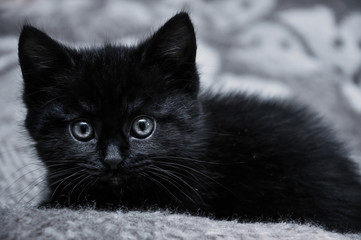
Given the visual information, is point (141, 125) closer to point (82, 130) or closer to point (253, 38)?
point (82, 130)

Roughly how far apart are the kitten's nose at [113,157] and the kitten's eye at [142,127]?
92 millimetres

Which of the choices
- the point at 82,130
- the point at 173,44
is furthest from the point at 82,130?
the point at 173,44

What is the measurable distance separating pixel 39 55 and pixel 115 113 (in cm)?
33

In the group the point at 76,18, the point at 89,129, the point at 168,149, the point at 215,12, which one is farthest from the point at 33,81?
the point at 215,12

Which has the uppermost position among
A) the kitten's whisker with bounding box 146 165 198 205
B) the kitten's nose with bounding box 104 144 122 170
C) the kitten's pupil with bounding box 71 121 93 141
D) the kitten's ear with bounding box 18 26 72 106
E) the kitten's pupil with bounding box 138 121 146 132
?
the kitten's ear with bounding box 18 26 72 106

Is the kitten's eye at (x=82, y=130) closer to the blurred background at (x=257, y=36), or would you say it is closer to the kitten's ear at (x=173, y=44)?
the kitten's ear at (x=173, y=44)

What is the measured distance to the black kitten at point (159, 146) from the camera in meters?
1.31

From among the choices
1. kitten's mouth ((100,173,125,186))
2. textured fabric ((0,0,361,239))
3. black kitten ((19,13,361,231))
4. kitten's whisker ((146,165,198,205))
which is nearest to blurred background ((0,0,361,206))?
Result: textured fabric ((0,0,361,239))

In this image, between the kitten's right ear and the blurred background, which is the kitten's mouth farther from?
the blurred background

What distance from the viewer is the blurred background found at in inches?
99.1

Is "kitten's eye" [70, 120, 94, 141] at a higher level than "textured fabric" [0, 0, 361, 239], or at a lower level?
lower

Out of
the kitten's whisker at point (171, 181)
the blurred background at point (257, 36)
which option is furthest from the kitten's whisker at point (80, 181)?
the blurred background at point (257, 36)

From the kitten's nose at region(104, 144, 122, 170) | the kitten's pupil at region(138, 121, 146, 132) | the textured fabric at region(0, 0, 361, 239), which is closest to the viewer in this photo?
the kitten's nose at region(104, 144, 122, 170)

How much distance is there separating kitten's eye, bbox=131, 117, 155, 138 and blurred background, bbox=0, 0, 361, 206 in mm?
1161
